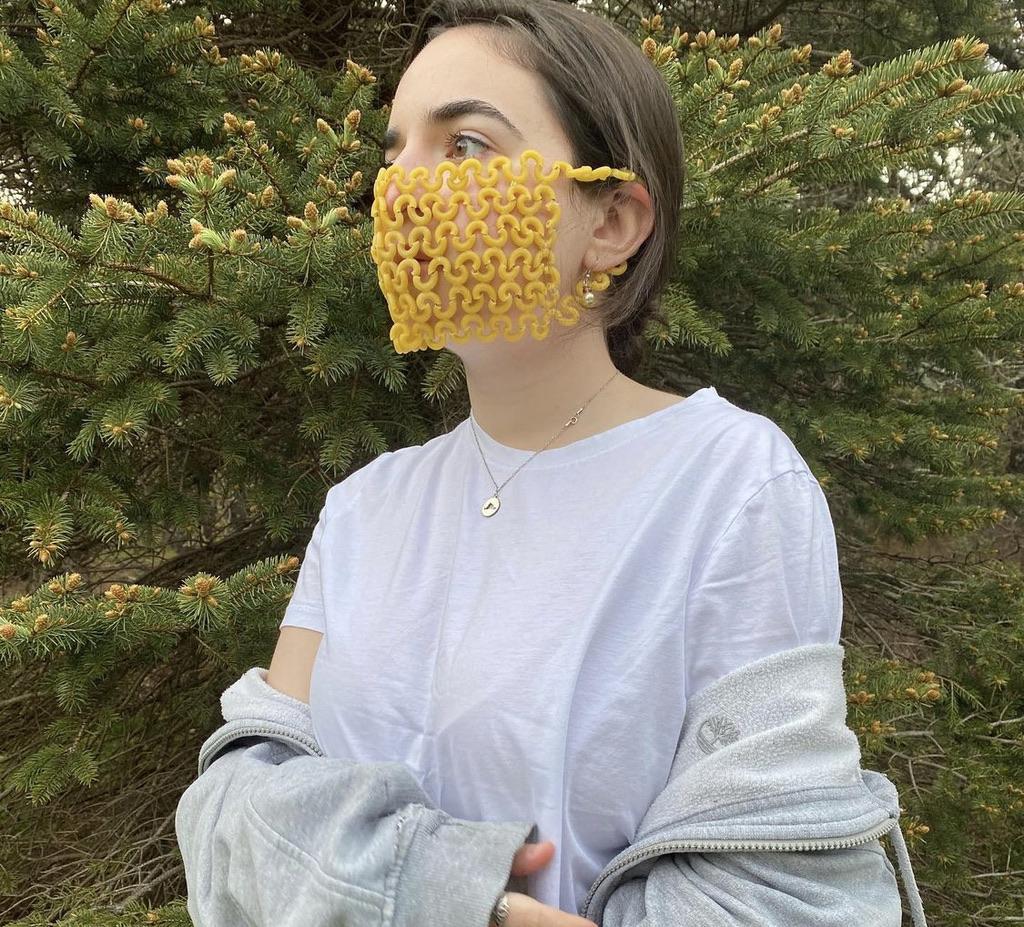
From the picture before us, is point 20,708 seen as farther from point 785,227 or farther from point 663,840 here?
point 785,227

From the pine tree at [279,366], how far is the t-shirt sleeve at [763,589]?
0.74 meters

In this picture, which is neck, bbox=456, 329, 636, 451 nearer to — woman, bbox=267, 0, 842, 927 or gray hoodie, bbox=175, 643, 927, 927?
woman, bbox=267, 0, 842, 927

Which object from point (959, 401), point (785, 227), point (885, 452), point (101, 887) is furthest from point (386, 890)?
point (959, 401)

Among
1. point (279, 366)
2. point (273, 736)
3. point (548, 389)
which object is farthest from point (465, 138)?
point (279, 366)

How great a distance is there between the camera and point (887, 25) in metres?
2.82

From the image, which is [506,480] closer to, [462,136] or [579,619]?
[579,619]

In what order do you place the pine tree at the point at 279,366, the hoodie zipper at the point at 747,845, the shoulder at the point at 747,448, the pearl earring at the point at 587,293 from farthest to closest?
1. the pine tree at the point at 279,366
2. the pearl earring at the point at 587,293
3. the shoulder at the point at 747,448
4. the hoodie zipper at the point at 747,845

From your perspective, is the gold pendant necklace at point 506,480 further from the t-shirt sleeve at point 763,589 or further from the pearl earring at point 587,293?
the t-shirt sleeve at point 763,589

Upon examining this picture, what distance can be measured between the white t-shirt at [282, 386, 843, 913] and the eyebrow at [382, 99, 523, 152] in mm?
439

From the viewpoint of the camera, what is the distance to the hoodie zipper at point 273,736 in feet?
3.19

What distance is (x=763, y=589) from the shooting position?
824 millimetres

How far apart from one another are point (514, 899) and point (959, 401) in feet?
7.14

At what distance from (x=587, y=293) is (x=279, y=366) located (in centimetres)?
110

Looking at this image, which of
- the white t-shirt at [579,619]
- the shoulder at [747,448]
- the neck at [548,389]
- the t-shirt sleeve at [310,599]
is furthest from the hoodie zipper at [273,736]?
the shoulder at [747,448]
